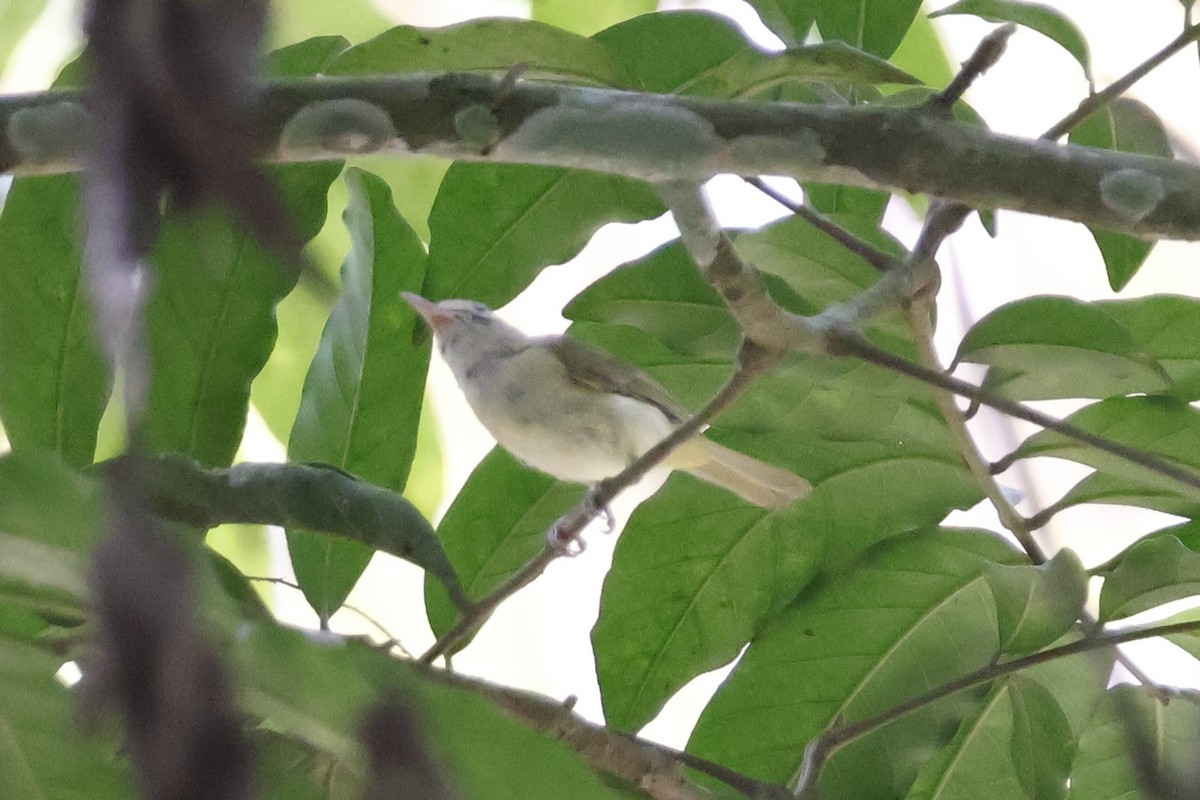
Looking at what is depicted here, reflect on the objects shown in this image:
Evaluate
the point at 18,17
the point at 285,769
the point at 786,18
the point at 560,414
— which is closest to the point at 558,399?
the point at 560,414

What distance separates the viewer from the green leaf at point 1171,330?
85cm

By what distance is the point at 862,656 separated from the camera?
0.92 meters

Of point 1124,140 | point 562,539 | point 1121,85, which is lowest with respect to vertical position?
point 562,539

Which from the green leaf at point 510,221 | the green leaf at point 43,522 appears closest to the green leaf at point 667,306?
the green leaf at point 510,221

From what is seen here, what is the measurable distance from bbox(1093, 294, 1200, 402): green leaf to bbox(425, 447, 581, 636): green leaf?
1.58ft

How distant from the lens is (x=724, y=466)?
3.33ft

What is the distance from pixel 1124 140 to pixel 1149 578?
1.13 ft

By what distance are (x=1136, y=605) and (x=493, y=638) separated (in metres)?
1.14

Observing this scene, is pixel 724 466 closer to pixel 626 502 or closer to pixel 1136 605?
pixel 1136 605

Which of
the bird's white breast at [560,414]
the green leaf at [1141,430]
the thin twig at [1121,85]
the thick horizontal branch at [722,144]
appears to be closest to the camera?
the thick horizontal branch at [722,144]

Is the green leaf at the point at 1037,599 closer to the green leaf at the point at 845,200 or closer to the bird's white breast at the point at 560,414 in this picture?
the green leaf at the point at 845,200

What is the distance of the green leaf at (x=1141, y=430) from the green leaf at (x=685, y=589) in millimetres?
201

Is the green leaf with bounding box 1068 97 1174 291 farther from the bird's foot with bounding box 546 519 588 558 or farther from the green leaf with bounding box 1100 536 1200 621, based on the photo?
the bird's foot with bounding box 546 519 588 558

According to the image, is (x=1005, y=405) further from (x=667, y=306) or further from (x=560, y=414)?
(x=560, y=414)
